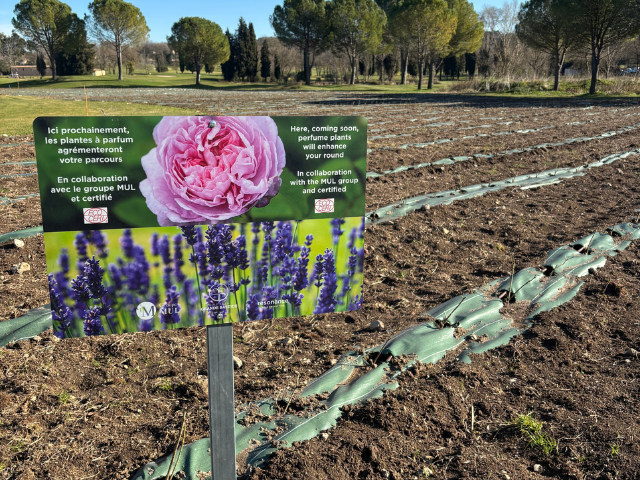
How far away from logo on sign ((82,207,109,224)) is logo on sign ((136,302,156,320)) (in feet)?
1.14

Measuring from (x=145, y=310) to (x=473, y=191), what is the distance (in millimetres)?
6523

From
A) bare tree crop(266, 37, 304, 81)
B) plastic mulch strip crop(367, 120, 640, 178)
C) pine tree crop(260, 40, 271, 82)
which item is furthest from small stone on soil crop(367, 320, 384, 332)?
pine tree crop(260, 40, 271, 82)

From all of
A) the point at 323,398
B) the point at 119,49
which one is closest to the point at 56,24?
the point at 119,49

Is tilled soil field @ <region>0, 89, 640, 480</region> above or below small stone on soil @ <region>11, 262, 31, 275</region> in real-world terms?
below

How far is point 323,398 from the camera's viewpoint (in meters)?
2.82

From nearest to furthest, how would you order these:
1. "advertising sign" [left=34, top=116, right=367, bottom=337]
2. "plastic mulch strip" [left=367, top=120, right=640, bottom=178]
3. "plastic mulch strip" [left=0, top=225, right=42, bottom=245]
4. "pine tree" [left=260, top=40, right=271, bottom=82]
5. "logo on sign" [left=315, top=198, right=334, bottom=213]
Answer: "advertising sign" [left=34, top=116, right=367, bottom=337] < "logo on sign" [left=315, top=198, right=334, bottom=213] < "plastic mulch strip" [left=0, top=225, right=42, bottom=245] < "plastic mulch strip" [left=367, top=120, right=640, bottom=178] < "pine tree" [left=260, top=40, right=271, bottom=82]

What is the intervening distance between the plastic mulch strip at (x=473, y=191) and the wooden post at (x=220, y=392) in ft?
14.0

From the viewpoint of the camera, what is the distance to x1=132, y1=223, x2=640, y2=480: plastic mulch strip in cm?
243

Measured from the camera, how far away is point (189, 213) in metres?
1.77

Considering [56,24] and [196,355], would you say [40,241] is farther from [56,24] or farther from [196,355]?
[56,24]

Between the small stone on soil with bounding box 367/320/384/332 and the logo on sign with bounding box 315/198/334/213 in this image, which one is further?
the small stone on soil with bounding box 367/320/384/332

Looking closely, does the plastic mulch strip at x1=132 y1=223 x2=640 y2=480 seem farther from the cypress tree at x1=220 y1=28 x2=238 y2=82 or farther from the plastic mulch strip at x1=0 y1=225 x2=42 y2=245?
the cypress tree at x1=220 y1=28 x2=238 y2=82

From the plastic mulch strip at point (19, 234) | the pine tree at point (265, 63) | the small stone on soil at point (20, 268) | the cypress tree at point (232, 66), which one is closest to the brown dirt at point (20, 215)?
the plastic mulch strip at point (19, 234)

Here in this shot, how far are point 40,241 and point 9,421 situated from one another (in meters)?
3.19
